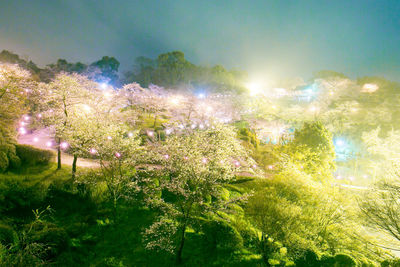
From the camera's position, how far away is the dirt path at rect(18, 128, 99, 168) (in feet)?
60.9

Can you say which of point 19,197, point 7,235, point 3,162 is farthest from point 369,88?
point 3,162

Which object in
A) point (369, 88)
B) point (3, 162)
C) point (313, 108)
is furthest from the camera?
point (369, 88)

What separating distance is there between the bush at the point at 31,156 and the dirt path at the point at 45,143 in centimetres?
150

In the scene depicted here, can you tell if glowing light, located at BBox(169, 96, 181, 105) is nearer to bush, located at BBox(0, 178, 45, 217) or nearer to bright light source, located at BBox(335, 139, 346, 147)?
bush, located at BBox(0, 178, 45, 217)

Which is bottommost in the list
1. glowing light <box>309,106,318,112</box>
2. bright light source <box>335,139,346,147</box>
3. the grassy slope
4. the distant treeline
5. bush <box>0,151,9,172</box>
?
the grassy slope

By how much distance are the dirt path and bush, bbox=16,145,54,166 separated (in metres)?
1.50

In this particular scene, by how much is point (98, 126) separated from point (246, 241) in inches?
549

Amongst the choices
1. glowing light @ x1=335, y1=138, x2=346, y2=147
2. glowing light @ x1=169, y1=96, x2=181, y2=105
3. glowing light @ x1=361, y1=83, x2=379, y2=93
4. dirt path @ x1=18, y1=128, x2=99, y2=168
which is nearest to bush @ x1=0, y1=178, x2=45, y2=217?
dirt path @ x1=18, y1=128, x2=99, y2=168

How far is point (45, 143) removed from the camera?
21938 mm

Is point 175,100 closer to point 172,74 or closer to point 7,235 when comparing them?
point 172,74

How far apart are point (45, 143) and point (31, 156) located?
6211 millimetres

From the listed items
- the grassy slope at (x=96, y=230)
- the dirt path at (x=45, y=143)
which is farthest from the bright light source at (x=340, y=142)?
the dirt path at (x=45, y=143)

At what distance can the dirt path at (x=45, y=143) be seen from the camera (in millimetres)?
18570

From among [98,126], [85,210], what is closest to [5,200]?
[85,210]
